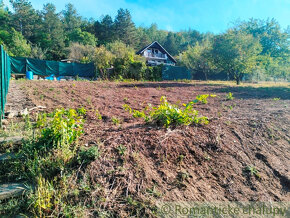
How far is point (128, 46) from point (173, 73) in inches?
318

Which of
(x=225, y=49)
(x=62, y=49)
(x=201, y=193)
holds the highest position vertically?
(x=62, y=49)

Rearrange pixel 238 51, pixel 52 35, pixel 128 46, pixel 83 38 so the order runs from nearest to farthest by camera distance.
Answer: pixel 238 51, pixel 128 46, pixel 52 35, pixel 83 38

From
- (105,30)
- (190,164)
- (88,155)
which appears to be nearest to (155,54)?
(105,30)

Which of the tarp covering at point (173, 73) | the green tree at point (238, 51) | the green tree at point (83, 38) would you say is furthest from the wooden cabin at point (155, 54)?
the green tree at point (238, 51)

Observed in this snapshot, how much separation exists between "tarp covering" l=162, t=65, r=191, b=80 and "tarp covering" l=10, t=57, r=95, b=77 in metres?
8.90

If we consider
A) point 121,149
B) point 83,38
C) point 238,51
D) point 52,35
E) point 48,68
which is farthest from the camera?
point 83,38

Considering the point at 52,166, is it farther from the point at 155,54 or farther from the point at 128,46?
the point at 155,54

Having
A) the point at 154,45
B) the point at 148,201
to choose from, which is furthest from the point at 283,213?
the point at 154,45

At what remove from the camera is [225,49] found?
15398 mm

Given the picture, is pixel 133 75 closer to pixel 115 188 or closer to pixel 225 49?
pixel 225 49

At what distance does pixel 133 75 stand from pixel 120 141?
16952 millimetres

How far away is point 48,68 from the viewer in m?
18.1

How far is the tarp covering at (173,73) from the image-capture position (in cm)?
2275

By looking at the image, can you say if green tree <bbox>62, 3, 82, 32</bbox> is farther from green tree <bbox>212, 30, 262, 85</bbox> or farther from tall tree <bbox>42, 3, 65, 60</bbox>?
green tree <bbox>212, 30, 262, 85</bbox>
